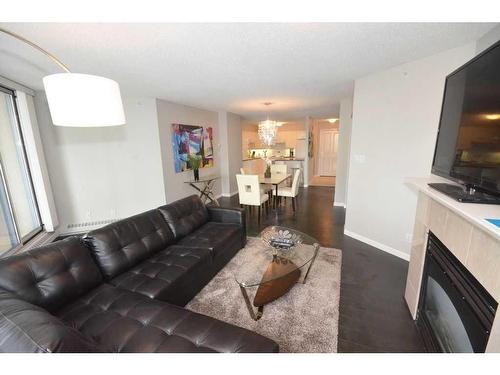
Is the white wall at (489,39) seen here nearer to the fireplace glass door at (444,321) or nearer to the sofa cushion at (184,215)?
the fireplace glass door at (444,321)

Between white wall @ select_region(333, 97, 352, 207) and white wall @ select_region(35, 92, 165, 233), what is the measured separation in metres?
3.84

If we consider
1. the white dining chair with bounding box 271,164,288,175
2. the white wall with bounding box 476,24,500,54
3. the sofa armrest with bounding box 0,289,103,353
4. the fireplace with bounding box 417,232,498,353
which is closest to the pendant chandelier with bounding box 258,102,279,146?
the white dining chair with bounding box 271,164,288,175

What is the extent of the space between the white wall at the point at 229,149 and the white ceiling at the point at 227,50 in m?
2.75

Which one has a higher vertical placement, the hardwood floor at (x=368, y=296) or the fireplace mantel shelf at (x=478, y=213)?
the fireplace mantel shelf at (x=478, y=213)

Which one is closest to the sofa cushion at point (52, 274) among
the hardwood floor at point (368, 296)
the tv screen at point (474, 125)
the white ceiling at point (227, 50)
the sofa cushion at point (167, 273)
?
the sofa cushion at point (167, 273)

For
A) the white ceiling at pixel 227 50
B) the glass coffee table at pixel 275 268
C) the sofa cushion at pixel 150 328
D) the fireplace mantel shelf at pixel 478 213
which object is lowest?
the glass coffee table at pixel 275 268

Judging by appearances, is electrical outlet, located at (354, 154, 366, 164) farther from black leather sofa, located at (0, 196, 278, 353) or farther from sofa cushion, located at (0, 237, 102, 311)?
sofa cushion, located at (0, 237, 102, 311)

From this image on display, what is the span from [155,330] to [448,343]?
173cm

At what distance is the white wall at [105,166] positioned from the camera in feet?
11.7

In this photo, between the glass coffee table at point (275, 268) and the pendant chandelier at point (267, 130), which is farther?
the pendant chandelier at point (267, 130)

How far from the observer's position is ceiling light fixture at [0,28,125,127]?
3.58 ft

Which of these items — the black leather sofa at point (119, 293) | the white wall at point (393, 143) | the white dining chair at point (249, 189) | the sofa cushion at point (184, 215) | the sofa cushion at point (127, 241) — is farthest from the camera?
the white dining chair at point (249, 189)
